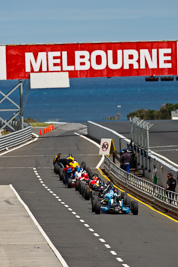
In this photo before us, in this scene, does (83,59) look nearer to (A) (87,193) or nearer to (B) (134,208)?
(A) (87,193)

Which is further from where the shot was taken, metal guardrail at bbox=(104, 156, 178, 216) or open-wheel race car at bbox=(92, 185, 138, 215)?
metal guardrail at bbox=(104, 156, 178, 216)

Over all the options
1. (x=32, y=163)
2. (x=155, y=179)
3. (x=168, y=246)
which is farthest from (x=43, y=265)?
(x=32, y=163)

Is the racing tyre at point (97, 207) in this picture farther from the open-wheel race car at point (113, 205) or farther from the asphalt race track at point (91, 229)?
the asphalt race track at point (91, 229)

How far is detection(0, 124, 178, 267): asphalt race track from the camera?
57.5ft

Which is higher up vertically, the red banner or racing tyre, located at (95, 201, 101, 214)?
the red banner

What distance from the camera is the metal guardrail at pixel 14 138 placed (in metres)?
57.1

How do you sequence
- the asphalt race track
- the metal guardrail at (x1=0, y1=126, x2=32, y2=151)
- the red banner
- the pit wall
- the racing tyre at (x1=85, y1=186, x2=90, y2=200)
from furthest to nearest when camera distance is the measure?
the red banner
the metal guardrail at (x1=0, y1=126, x2=32, y2=151)
the pit wall
the racing tyre at (x1=85, y1=186, x2=90, y2=200)
the asphalt race track

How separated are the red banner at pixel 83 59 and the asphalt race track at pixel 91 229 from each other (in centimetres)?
2282

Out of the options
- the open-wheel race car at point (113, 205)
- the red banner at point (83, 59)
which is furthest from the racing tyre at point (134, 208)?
the red banner at point (83, 59)

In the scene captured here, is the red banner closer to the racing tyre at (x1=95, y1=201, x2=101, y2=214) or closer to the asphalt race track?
the asphalt race track

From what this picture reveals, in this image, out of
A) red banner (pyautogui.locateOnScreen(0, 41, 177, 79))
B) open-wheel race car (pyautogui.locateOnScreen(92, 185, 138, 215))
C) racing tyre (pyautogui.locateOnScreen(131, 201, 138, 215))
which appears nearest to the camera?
racing tyre (pyautogui.locateOnScreen(131, 201, 138, 215))

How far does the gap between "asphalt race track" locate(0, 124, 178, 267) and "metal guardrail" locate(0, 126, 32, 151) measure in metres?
14.8

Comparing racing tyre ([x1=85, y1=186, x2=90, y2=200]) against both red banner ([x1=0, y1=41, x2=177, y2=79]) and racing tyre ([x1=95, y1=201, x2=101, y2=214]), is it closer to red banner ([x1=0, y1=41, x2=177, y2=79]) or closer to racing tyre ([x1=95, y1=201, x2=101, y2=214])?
racing tyre ([x1=95, y1=201, x2=101, y2=214])

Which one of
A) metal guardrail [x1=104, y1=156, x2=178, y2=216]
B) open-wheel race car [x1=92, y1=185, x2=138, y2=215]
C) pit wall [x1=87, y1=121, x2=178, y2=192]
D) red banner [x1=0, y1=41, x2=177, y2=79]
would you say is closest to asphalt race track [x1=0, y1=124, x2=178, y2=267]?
open-wheel race car [x1=92, y1=185, x2=138, y2=215]
